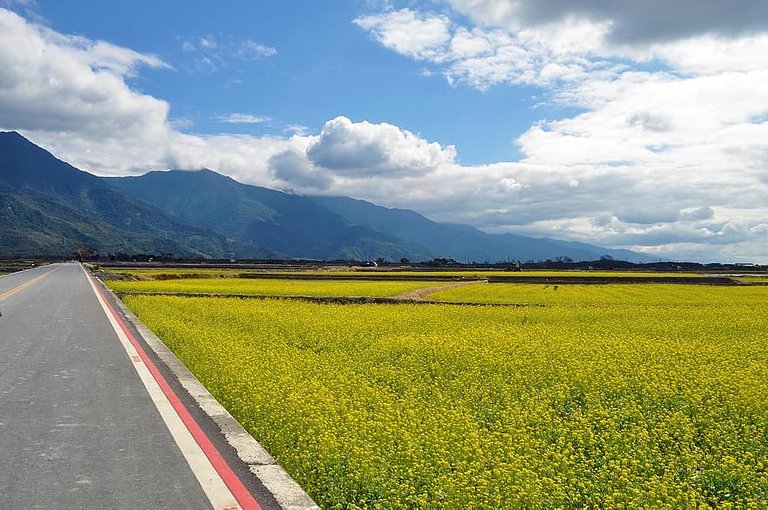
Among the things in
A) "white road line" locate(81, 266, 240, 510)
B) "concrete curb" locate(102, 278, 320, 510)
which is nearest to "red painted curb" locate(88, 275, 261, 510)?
"white road line" locate(81, 266, 240, 510)

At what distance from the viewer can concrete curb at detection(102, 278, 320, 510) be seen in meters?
5.90

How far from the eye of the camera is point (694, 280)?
235 feet

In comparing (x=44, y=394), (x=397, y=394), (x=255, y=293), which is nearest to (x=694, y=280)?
(x=255, y=293)

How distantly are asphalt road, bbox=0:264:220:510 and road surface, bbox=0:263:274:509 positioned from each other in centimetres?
1

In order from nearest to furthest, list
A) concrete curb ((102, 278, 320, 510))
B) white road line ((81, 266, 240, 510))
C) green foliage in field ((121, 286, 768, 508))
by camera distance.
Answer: white road line ((81, 266, 240, 510)) < concrete curb ((102, 278, 320, 510)) < green foliage in field ((121, 286, 768, 508))

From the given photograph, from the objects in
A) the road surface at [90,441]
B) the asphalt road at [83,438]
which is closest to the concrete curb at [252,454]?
the road surface at [90,441]

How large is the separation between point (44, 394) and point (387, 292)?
40195 mm

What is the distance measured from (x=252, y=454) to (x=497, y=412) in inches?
181

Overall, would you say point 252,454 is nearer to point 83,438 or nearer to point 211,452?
point 211,452

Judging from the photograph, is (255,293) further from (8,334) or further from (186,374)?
(186,374)

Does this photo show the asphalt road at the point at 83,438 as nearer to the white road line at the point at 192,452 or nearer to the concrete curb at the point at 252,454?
the white road line at the point at 192,452

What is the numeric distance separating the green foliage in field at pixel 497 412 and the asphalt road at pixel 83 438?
1.50 meters

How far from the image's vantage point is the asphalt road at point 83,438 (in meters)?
5.82

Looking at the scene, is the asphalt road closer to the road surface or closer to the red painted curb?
the road surface
